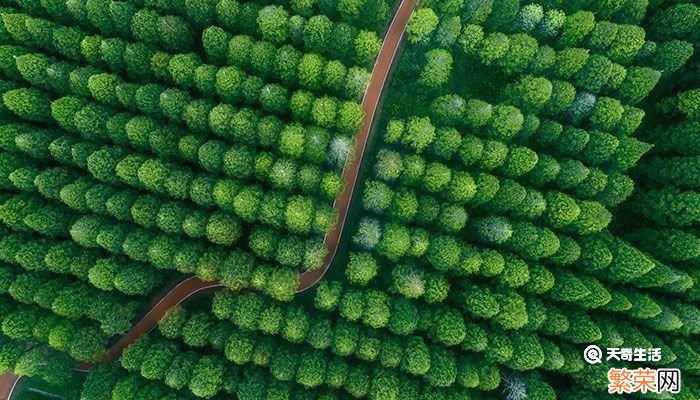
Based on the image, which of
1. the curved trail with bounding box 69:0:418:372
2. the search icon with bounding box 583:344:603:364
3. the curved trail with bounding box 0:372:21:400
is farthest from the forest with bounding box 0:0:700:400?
the curved trail with bounding box 0:372:21:400

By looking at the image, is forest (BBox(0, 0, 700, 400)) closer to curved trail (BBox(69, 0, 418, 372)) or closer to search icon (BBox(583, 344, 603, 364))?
search icon (BBox(583, 344, 603, 364))

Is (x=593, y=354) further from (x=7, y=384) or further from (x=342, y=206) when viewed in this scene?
(x=7, y=384)

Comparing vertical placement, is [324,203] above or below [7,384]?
above

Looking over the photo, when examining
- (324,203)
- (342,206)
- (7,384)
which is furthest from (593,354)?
(7,384)

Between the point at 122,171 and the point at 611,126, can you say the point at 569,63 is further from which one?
the point at 122,171

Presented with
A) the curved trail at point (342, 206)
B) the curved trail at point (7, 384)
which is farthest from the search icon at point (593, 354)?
the curved trail at point (7, 384)

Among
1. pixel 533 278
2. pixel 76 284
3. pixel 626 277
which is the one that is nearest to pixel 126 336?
pixel 76 284

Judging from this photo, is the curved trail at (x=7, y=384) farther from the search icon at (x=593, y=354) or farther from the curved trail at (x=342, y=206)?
the search icon at (x=593, y=354)
